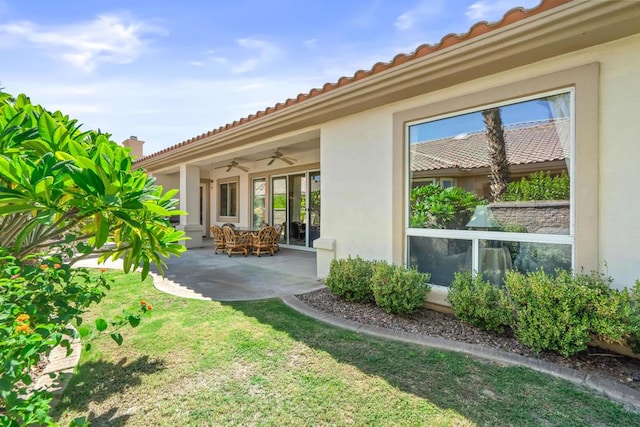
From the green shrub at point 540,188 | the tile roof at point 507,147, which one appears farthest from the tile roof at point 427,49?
the green shrub at point 540,188

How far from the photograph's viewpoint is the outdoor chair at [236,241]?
10055 mm

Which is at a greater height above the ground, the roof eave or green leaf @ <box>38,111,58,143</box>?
the roof eave

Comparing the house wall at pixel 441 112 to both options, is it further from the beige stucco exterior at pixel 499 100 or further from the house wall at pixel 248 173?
the house wall at pixel 248 173

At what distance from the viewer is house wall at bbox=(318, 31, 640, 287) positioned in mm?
3301

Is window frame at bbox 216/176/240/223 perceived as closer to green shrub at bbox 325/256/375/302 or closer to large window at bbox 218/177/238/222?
large window at bbox 218/177/238/222

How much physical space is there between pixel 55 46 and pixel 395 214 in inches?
266

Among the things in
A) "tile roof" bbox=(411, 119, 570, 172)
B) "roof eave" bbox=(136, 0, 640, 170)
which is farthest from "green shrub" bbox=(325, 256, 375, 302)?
"roof eave" bbox=(136, 0, 640, 170)

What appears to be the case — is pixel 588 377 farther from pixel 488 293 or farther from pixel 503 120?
pixel 503 120

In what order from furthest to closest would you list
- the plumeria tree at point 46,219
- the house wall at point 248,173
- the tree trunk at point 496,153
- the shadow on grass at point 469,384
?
the house wall at point 248,173 < the tree trunk at point 496,153 < the shadow on grass at point 469,384 < the plumeria tree at point 46,219

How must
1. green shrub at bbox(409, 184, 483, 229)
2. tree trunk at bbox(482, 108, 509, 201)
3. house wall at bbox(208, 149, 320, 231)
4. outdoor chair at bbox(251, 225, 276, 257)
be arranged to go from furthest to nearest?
house wall at bbox(208, 149, 320, 231)
outdoor chair at bbox(251, 225, 276, 257)
green shrub at bbox(409, 184, 483, 229)
tree trunk at bbox(482, 108, 509, 201)

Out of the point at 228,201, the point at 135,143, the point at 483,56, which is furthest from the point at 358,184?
the point at 135,143

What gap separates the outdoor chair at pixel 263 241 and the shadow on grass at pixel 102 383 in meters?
6.66

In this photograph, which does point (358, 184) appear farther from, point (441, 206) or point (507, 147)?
point (507, 147)

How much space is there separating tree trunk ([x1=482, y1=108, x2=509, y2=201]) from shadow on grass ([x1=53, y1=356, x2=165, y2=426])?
470cm
